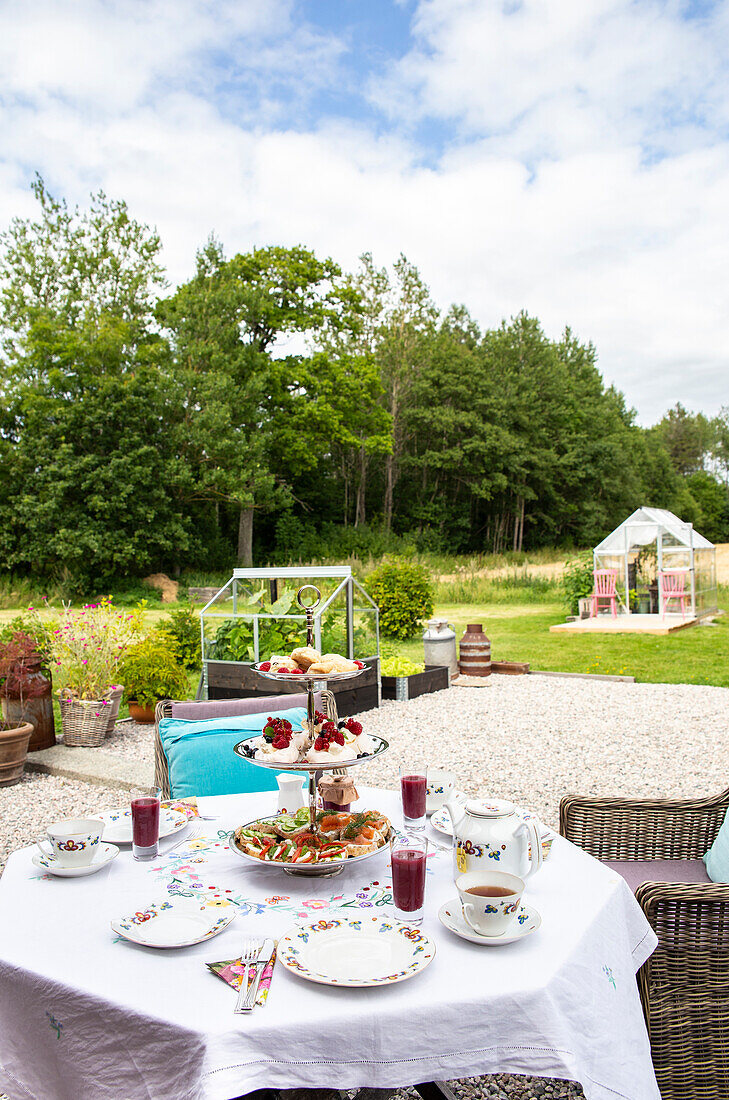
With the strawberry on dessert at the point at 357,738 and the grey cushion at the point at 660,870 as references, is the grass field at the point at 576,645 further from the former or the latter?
the strawberry on dessert at the point at 357,738

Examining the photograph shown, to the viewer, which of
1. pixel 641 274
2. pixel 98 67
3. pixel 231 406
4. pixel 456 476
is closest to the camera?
pixel 98 67

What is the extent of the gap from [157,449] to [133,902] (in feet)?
65.1

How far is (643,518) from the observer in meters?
13.5

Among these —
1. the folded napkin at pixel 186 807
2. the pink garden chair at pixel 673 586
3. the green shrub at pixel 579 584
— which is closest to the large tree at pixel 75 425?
the green shrub at pixel 579 584

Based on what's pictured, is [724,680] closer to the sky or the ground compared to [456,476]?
closer to the ground

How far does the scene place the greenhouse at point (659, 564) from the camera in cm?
1302

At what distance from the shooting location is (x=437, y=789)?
6.79 feet

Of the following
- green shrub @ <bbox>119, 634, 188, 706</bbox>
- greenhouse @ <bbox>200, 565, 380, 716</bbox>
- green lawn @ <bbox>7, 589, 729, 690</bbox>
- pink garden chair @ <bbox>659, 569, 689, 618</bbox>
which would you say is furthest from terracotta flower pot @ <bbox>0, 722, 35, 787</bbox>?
pink garden chair @ <bbox>659, 569, 689, 618</bbox>

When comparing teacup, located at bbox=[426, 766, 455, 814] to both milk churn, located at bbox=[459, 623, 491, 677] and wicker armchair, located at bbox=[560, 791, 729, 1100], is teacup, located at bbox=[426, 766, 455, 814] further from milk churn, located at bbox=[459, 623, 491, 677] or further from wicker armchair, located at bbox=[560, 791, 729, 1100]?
milk churn, located at bbox=[459, 623, 491, 677]

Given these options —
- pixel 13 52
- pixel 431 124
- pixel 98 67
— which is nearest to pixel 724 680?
pixel 431 124

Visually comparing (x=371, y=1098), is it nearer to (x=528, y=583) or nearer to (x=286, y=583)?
(x=286, y=583)

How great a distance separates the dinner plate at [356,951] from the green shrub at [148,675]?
16.8 ft

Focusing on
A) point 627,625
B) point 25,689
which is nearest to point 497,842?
point 25,689

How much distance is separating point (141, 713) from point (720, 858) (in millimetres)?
5225
